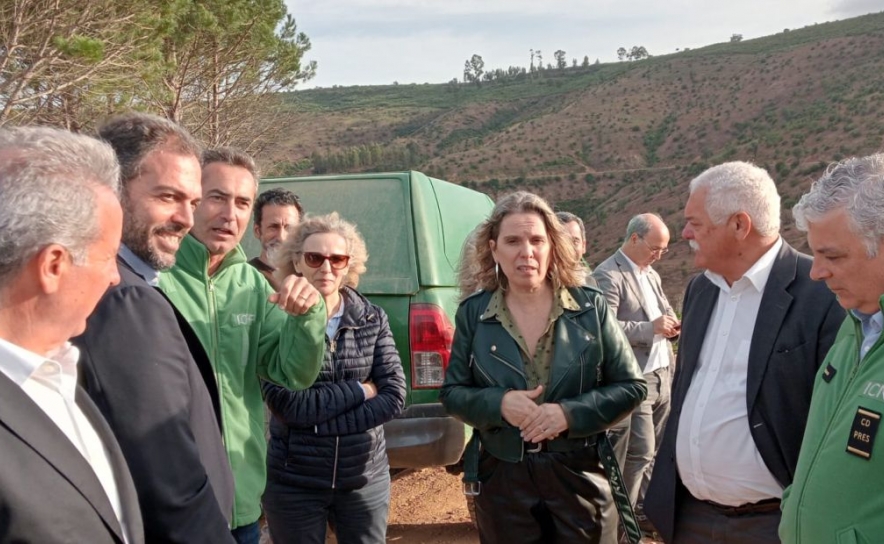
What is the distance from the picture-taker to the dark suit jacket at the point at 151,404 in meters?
1.54

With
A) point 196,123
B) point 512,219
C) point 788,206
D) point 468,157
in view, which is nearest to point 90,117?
point 196,123

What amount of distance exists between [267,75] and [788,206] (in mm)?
23363

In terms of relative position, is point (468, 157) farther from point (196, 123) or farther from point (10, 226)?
point (10, 226)

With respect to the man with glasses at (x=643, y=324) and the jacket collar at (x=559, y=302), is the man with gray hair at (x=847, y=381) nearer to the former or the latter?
the jacket collar at (x=559, y=302)

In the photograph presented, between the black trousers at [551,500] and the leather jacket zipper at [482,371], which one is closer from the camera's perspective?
the black trousers at [551,500]

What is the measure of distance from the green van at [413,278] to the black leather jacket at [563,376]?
880 millimetres

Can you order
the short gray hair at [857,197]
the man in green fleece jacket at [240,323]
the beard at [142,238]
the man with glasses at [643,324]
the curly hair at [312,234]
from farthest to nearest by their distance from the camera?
the man with glasses at [643,324], the curly hair at [312,234], the man in green fleece jacket at [240,323], the beard at [142,238], the short gray hair at [857,197]

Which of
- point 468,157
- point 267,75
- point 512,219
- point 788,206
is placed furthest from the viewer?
point 468,157

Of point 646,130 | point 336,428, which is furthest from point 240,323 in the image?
point 646,130

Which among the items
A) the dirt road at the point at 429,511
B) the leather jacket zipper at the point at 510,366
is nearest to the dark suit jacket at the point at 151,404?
the leather jacket zipper at the point at 510,366

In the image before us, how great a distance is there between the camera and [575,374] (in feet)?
9.64

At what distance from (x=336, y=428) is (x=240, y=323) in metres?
0.74

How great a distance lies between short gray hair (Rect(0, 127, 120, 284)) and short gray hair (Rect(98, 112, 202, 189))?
1.86 ft

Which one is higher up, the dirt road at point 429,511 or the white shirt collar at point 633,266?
the white shirt collar at point 633,266
